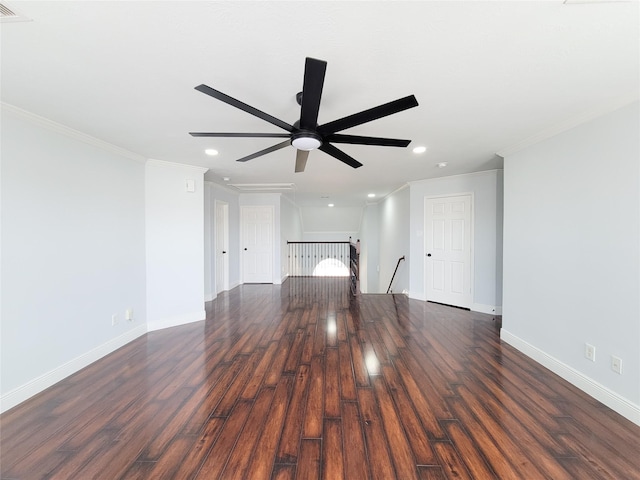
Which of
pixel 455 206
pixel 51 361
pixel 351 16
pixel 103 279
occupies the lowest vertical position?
pixel 51 361

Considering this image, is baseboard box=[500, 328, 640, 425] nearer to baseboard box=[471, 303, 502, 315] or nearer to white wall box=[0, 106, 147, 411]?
baseboard box=[471, 303, 502, 315]

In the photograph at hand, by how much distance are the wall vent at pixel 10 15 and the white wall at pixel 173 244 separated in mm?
2511

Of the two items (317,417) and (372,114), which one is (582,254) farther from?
(317,417)

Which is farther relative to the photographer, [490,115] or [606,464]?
[490,115]

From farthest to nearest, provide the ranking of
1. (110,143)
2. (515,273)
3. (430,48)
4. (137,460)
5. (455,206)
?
(455,206) → (515,273) → (110,143) → (137,460) → (430,48)

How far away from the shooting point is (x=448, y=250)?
15.8 feet

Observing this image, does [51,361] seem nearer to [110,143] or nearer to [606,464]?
[110,143]

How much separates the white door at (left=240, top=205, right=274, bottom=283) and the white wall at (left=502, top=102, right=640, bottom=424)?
527cm

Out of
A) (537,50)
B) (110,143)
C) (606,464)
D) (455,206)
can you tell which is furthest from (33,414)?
(455,206)

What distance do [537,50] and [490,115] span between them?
847 millimetres

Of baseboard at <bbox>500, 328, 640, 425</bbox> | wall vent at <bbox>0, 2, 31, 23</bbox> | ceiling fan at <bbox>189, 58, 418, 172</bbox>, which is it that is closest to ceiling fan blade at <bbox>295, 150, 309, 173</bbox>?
ceiling fan at <bbox>189, 58, 418, 172</bbox>

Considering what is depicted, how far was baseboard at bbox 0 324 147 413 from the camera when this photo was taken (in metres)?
2.03

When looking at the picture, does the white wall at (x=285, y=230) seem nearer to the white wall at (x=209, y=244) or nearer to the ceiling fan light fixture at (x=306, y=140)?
the white wall at (x=209, y=244)

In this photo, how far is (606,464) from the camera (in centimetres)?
151
